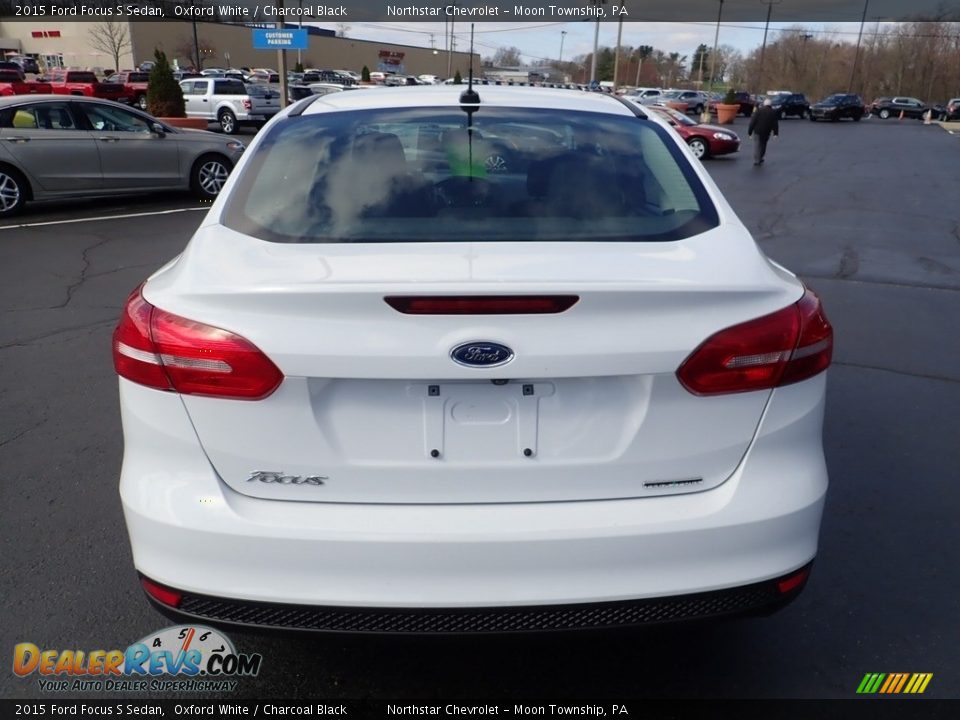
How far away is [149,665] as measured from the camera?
2.75 m

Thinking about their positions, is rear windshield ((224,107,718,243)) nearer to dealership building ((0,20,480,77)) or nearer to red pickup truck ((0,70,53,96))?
red pickup truck ((0,70,53,96))

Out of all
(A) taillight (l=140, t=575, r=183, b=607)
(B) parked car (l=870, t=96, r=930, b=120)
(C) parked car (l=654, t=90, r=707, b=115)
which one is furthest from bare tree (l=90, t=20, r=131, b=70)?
(A) taillight (l=140, t=575, r=183, b=607)

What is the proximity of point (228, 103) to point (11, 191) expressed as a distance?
1945cm

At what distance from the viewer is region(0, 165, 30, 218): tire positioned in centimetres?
1110

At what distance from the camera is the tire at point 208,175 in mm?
12867

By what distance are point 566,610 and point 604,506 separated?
0.29 m

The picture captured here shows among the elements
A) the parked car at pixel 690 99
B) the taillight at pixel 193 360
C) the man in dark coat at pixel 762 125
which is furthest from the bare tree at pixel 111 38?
the taillight at pixel 193 360

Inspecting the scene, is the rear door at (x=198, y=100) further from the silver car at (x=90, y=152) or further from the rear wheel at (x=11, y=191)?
the rear wheel at (x=11, y=191)

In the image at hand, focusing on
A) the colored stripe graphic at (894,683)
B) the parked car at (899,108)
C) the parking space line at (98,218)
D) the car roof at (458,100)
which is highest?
the car roof at (458,100)

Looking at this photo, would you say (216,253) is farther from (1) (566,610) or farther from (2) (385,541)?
(1) (566,610)

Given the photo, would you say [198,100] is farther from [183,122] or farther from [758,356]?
[758,356]

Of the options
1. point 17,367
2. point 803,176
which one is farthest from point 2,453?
point 803,176

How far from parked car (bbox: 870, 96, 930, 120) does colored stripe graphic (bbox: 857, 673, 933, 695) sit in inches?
2594

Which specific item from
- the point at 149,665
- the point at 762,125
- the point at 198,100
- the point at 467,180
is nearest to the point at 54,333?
the point at 149,665
